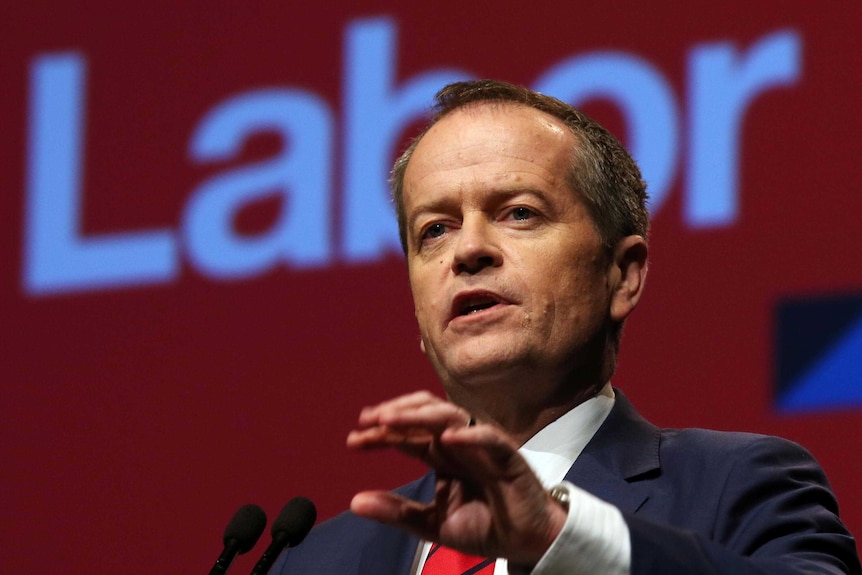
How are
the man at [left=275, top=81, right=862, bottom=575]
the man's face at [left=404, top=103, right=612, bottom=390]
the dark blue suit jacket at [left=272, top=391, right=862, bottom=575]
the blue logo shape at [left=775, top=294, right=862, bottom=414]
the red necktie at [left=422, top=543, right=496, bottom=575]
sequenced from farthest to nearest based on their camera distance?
the blue logo shape at [left=775, top=294, right=862, bottom=414]
the man's face at [left=404, top=103, right=612, bottom=390]
the red necktie at [left=422, top=543, right=496, bottom=575]
the man at [left=275, top=81, right=862, bottom=575]
the dark blue suit jacket at [left=272, top=391, right=862, bottom=575]

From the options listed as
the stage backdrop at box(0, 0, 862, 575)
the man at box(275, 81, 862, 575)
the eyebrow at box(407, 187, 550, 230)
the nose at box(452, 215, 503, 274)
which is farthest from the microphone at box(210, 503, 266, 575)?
→ the stage backdrop at box(0, 0, 862, 575)

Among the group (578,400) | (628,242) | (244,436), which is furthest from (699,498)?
(244,436)

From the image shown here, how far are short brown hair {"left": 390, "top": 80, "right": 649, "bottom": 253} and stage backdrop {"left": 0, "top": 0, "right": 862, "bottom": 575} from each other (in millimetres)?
642

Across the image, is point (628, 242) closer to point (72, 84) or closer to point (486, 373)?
point (486, 373)

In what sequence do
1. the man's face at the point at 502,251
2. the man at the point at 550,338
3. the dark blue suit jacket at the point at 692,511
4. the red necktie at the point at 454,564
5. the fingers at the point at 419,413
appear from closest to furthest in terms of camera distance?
the fingers at the point at 419,413 → the dark blue suit jacket at the point at 692,511 → the man at the point at 550,338 → the red necktie at the point at 454,564 → the man's face at the point at 502,251

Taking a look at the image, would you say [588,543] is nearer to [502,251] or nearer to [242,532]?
[242,532]

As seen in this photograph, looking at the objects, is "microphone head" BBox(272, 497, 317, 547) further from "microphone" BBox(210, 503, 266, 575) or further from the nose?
the nose

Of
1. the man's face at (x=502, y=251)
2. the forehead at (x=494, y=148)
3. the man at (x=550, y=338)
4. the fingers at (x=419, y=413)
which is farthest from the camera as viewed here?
the forehead at (x=494, y=148)

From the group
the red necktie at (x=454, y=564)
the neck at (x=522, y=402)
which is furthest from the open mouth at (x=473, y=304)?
the red necktie at (x=454, y=564)

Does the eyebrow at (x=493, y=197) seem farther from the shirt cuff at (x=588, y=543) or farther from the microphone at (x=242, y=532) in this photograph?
the shirt cuff at (x=588, y=543)

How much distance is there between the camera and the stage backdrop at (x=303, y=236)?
3451mm

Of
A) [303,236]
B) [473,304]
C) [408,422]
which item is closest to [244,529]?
[473,304]

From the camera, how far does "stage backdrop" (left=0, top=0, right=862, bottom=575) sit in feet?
11.3

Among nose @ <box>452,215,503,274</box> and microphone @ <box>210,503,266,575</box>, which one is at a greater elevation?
nose @ <box>452,215,503,274</box>
